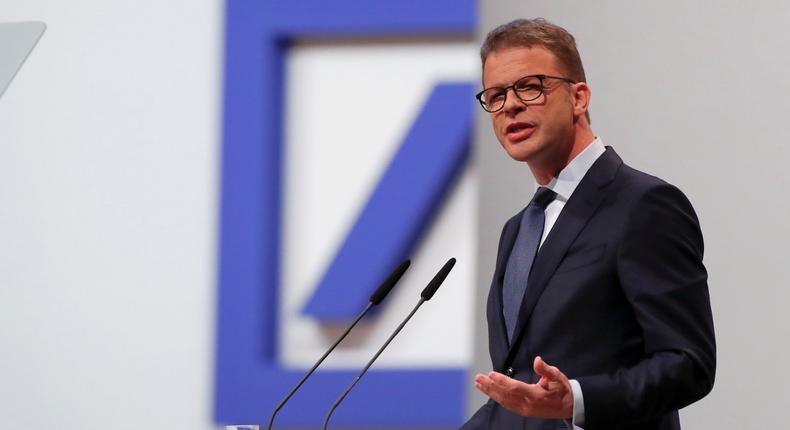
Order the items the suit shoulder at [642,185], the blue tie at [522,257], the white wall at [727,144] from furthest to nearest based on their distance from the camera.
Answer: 1. the white wall at [727,144]
2. the blue tie at [522,257]
3. the suit shoulder at [642,185]

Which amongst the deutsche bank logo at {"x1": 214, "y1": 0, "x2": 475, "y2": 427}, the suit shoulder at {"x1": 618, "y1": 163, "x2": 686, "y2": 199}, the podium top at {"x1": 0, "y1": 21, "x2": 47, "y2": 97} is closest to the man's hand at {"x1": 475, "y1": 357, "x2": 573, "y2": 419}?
the suit shoulder at {"x1": 618, "y1": 163, "x2": 686, "y2": 199}

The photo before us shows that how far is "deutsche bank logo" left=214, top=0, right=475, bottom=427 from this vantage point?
12.7 feet

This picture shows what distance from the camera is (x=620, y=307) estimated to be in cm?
151

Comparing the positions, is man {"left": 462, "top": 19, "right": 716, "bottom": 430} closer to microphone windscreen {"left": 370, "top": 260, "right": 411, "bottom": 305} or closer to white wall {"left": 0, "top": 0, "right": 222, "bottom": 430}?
microphone windscreen {"left": 370, "top": 260, "right": 411, "bottom": 305}

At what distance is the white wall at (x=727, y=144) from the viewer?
2443 mm

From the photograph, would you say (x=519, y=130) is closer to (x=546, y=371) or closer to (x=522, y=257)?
(x=522, y=257)

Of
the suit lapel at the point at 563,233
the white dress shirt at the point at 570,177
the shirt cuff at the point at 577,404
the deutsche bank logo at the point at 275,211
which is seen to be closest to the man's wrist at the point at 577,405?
the shirt cuff at the point at 577,404

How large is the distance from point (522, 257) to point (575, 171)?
16 cm

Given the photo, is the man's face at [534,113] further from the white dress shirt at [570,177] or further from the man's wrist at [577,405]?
the man's wrist at [577,405]

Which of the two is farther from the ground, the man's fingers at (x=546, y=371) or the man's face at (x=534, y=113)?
the man's face at (x=534, y=113)

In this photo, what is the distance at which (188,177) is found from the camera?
4.02 m

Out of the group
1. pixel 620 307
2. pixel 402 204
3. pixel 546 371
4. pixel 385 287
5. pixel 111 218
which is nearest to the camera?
pixel 546 371

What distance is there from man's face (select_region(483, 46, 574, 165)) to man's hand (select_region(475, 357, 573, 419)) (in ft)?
1.31

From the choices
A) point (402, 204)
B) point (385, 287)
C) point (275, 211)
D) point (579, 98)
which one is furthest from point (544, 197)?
point (275, 211)
